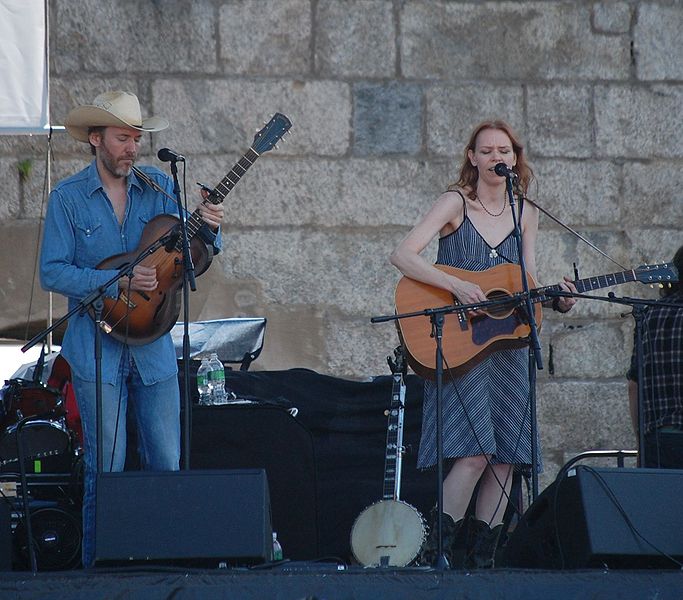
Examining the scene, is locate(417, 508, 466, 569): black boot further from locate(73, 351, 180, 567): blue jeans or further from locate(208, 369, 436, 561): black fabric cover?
locate(73, 351, 180, 567): blue jeans

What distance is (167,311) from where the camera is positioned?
15.8ft

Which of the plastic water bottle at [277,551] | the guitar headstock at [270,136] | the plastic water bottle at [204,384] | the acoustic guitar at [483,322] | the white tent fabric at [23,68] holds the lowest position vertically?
the plastic water bottle at [277,551]

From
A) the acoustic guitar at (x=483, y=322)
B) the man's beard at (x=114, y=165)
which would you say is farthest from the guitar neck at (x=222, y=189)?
the acoustic guitar at (x=483, y=322)

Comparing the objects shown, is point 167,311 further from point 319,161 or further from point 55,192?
point 319,161

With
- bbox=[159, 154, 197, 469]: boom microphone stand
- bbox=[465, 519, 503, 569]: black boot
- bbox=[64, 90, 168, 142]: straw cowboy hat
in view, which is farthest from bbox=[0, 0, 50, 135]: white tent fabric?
bbox=[465, 519, 503, 569]: black boot

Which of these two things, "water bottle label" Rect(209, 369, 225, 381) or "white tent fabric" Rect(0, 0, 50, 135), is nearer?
"water bottle label" Rect(209, 369, 225, 381)

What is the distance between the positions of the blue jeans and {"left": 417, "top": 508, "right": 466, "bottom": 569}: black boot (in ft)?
3.54

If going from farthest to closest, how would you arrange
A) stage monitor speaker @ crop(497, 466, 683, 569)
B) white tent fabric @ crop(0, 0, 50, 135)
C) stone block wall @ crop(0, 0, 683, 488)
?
1. stone block wall @ crop(0, 0, 683, 488)
2. white tent fabric @ crop(0, 0, 50, 135)
3. stage monitor speaker @ crop(497, 466, 683, 569)

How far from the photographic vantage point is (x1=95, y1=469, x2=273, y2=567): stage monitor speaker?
12.4 feet

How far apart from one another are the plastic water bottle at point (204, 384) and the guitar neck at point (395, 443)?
0.85m

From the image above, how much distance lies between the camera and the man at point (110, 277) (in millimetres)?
4684

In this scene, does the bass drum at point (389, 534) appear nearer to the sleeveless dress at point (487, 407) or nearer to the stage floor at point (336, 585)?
the sleeveless dress at point (487, 407)

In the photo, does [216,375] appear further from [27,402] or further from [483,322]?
[483,322]

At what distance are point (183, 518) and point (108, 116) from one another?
187 cm
